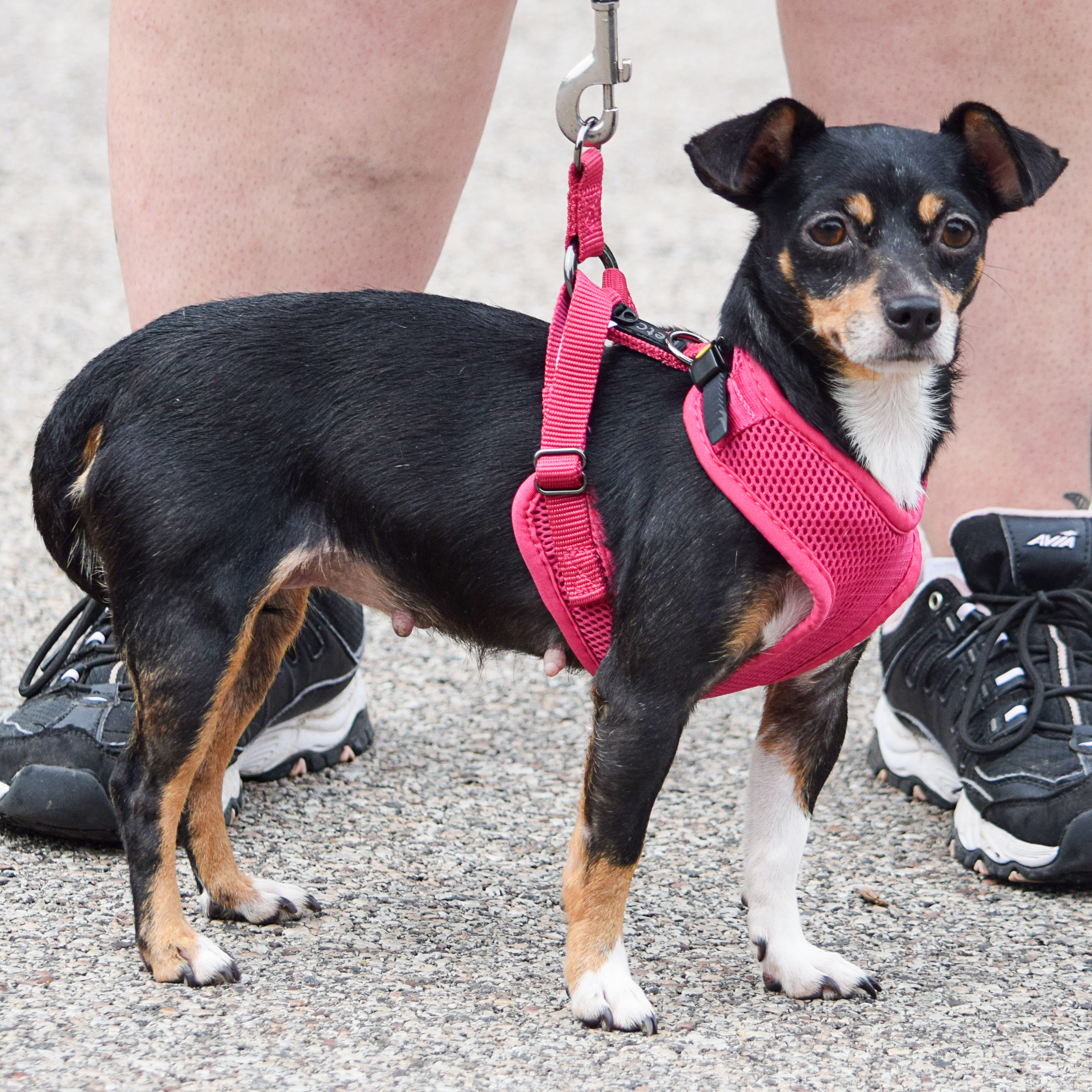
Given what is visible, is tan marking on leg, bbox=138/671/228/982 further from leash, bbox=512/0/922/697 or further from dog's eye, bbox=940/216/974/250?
dog's eye, bbox=940/216/974/250

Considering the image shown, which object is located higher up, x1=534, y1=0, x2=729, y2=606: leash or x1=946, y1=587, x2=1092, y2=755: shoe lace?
x1=534, y1=0, x2=729, y2=606: leash

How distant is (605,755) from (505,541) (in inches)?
14.8

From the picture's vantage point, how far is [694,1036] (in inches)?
91.7

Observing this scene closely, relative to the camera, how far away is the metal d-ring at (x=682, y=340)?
2453mm

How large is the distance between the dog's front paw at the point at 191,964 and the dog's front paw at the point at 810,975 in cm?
85

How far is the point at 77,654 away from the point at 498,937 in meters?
1.08

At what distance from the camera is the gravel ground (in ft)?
7.31

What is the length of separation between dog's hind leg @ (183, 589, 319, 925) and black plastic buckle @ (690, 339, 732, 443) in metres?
0.81

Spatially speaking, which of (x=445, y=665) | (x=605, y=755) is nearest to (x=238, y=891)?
(x=605, y=755)

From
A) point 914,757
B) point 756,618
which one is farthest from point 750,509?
point 914,757

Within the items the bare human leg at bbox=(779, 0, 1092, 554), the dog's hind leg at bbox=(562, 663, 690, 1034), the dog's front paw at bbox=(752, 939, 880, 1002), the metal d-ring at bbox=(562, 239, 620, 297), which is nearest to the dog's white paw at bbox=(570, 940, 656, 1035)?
the dog's hind leg at bbox=(562, 663, 690, 1034)

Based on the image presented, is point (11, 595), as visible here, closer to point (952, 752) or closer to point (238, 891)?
point (238, 891)

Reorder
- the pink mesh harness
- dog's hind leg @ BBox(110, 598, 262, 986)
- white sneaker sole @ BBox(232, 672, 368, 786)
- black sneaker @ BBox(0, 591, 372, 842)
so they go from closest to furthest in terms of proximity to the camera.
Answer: the pink mesh harness < dog's hind leg @ BBox(110, 598, 262, 986) < black sneaker @ BBox(0, 591, 372, 842) < white sneaker sole @ BBox(232, 672, 368, 786)

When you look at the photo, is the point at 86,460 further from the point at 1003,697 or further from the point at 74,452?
the point at 1003,697
